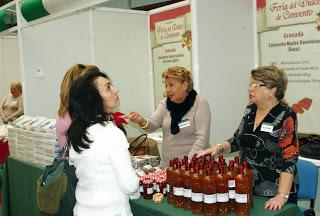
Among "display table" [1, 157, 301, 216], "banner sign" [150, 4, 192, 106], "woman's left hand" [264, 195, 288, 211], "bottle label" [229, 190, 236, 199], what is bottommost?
"display table" [1, 157, 301, 216]

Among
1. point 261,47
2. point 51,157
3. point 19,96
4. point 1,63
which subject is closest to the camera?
point 51,157

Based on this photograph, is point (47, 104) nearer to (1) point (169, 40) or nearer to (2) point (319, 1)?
(1) point (169, 40)

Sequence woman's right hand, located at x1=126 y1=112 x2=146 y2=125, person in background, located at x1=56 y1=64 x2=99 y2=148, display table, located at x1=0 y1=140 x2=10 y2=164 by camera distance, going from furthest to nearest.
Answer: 1. display table, located at x1=0 y1=140 x2=10 y2=164
2. woman's right hand, located at x1=126 y1=112 x2=146 y2=125
3. person in background, located at x1=56 y1=64 x2=99 y2=148

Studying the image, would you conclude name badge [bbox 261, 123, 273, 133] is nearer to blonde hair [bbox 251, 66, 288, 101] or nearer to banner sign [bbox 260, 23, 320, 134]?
blonde hair [bbox 251, 66, 288, 101]

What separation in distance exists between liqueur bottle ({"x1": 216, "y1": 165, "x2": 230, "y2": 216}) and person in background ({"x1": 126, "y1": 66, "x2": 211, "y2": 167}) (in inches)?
29.3

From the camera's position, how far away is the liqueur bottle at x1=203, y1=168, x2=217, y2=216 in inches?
57.7

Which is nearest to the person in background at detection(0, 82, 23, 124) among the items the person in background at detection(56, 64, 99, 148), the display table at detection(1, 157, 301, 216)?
the display table at detection(1, 157, 301, 216)

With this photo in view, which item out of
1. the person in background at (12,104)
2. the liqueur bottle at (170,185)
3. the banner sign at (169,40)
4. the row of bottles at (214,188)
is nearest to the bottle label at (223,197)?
the row of bottles at (214,188)

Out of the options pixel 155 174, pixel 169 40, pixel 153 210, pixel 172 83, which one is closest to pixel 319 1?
pixel 172 83

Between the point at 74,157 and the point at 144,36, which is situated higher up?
the point at 144,36

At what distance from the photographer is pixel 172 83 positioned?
230cm

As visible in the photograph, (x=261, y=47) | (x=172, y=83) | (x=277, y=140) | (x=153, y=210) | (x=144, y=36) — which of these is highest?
(x=144, y=36)

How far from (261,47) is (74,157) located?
198 cm

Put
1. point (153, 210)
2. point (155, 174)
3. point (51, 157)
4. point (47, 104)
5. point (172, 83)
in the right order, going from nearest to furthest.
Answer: point (153, 210)
point (155, 174)
point (172, 83)
point (51, 157)
point (47, 104)
